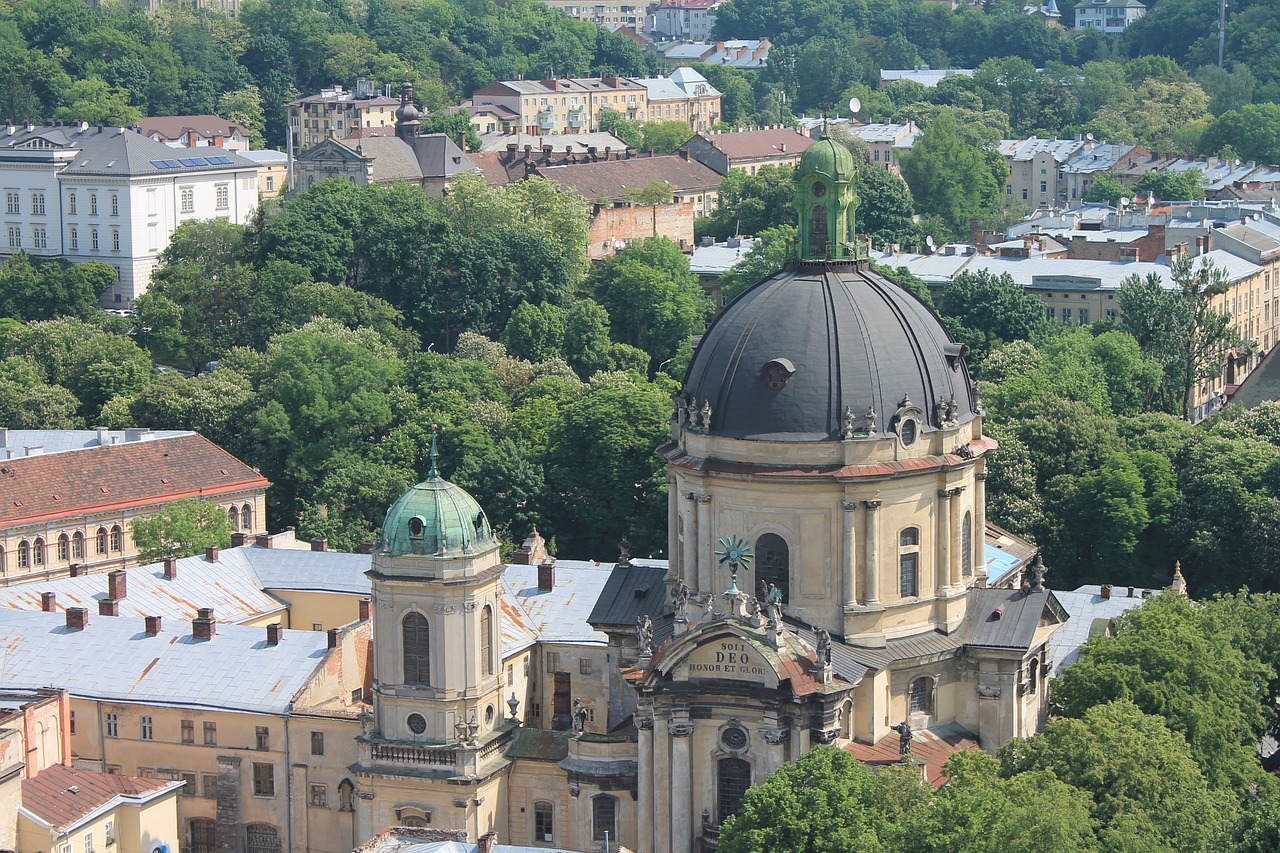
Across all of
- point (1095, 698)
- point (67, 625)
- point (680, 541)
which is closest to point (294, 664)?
point (67, 625)

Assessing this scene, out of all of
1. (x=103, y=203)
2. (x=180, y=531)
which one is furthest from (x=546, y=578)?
(x=103, y=203)

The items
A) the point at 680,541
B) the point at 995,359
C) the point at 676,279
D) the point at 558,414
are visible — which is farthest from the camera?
the point at 676,279

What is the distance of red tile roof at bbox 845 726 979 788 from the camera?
83.9 metres

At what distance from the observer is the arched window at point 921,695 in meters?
87.2

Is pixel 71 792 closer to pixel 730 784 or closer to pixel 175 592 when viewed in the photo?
pixel 730 784

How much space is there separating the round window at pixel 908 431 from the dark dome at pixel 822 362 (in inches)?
17.4

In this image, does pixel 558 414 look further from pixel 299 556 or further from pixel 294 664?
pixel 294 664

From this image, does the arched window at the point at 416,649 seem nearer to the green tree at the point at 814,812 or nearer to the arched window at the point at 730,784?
the arched window at the point at 730,784

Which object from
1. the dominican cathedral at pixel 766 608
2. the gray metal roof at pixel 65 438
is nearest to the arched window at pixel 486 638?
the dominican cathedral at pixel 766 608

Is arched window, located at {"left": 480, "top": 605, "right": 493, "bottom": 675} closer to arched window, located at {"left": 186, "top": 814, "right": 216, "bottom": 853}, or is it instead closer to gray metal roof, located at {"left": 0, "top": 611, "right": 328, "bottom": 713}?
gray metal roof, located at {"left": 0, "top": 611, "right": 328, "bottom": 713}

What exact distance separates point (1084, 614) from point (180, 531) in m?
36.1

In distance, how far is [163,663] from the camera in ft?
314

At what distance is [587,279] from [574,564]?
68.5m

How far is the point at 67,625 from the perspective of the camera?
9825 cm
